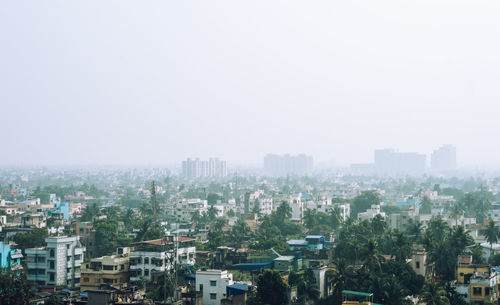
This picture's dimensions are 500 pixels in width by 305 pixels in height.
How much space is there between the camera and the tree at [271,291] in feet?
68.4

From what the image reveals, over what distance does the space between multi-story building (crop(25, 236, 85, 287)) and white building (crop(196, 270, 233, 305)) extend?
282 inches

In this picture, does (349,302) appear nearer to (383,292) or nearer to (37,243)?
(383,292)

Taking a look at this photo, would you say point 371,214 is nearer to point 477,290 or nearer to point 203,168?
point 477,290

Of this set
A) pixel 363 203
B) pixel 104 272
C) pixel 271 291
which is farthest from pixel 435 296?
pixel 363 203

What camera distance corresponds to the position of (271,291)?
2089 centimetres

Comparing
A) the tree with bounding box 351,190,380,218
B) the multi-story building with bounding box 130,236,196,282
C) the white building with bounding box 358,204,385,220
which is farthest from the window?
the tree with bounding box 351,190,380,218

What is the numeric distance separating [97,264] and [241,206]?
123 ft

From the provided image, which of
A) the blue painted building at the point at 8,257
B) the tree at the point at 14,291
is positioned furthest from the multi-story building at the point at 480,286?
the blue painted building at the point at 8,257

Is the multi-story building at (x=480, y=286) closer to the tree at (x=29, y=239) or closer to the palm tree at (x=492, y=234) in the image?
the palm tree at (x=492, y=234)

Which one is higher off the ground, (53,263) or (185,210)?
(185,210)

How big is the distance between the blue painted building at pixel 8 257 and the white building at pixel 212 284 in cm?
774

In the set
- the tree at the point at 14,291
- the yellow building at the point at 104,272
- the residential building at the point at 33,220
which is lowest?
the yellow building at the point at 104,272

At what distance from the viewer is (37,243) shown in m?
30.2

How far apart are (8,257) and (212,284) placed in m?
8.74
